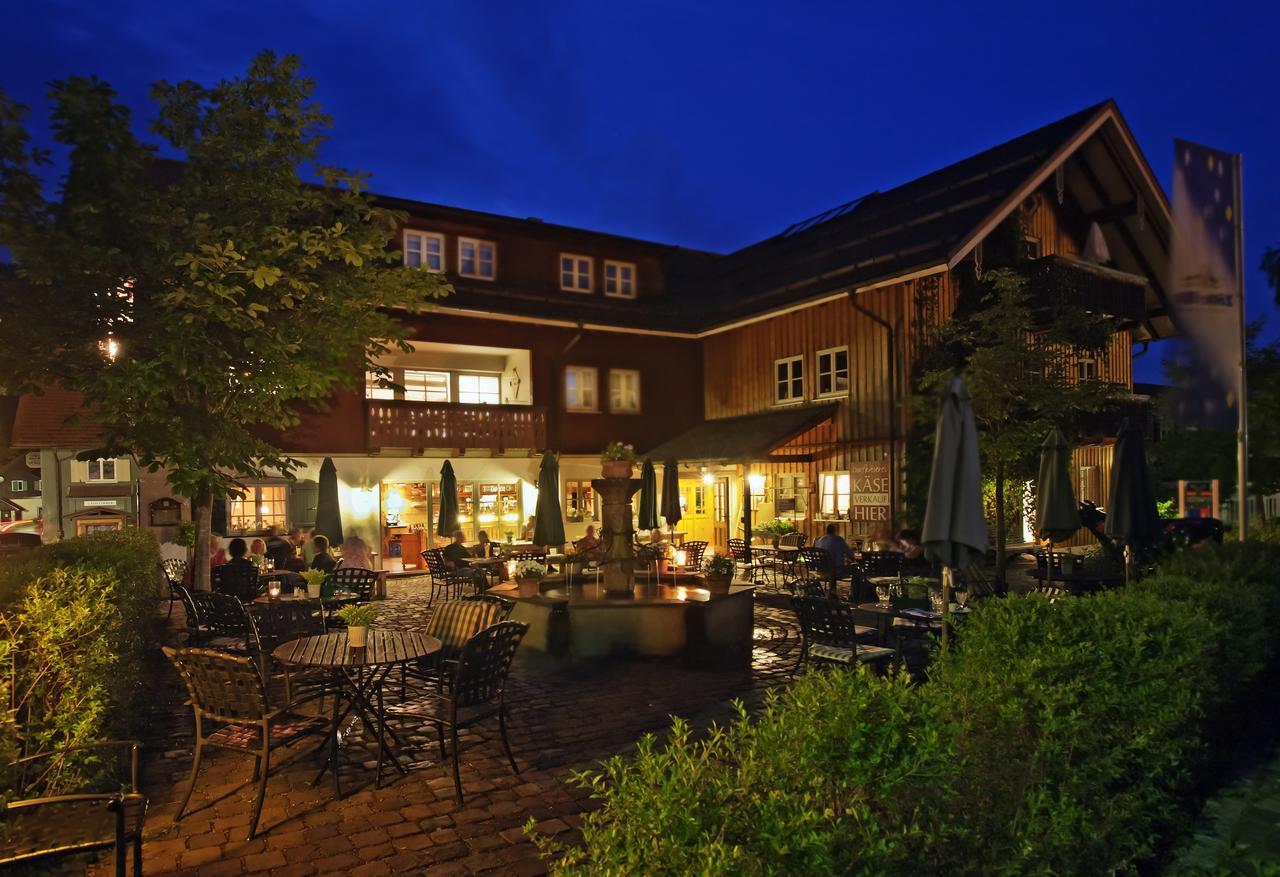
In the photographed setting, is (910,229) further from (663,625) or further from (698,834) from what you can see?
(698,834)

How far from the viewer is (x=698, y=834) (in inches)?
87.2

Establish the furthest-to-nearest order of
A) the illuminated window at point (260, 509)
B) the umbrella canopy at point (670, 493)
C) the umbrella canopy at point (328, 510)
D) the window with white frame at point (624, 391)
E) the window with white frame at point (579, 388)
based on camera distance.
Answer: the window with white frame at point (624, 391), the window with white frame at point (579, 388), the illuminated window at point (260, 509), the umbrella canopy at point (670, 493), the umbrella canopy at point (328, 510)

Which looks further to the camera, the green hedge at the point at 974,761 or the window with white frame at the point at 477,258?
the window with white frame at the point at 477,258

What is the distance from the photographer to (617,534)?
10.1 meters

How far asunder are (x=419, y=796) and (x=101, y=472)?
17727mm

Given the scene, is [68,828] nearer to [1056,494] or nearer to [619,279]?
[1056,494]

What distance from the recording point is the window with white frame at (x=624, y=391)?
21.9m

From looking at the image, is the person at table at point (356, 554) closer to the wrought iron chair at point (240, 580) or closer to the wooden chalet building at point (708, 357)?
the wooden chalet building at point (708, 357)

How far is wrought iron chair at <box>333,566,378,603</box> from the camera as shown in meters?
10.9

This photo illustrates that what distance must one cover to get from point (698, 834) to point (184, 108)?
1016cm

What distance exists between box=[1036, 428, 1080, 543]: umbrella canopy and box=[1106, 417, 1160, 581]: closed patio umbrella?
2.25ft

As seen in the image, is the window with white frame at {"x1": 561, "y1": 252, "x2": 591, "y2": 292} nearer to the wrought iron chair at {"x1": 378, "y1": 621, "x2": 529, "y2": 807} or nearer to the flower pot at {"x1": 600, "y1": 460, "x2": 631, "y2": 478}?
the flower pot at {"x1": 600, "y1": 460, "x2": 631, "y2": 478}

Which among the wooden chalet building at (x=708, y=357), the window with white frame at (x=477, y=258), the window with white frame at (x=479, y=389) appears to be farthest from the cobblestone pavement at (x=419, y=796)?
the window with white frame at (x=477, y=258)

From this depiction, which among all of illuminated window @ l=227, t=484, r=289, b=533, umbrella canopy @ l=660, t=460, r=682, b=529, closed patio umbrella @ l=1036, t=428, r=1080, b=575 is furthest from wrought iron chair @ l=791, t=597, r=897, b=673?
illuminated window @ l=227, t=484, r=289, b=533
